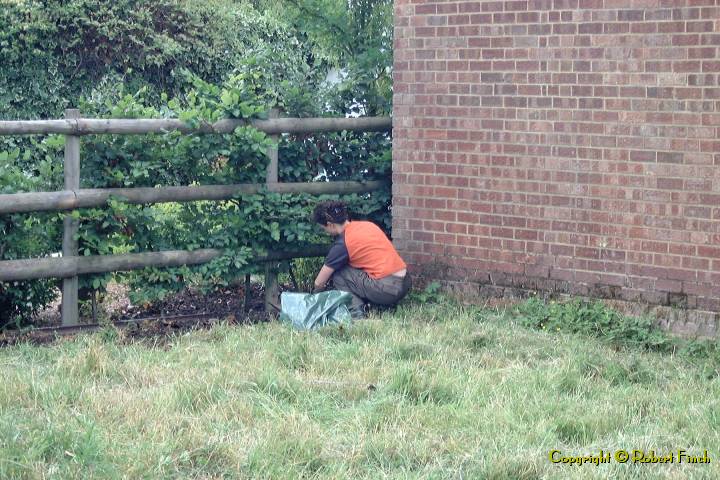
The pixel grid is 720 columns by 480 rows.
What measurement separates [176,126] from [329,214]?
141 centimetres

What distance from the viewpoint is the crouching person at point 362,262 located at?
29.3ft

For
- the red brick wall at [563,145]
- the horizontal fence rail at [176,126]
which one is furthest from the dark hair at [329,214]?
the horizontal fence rail at [176,126]

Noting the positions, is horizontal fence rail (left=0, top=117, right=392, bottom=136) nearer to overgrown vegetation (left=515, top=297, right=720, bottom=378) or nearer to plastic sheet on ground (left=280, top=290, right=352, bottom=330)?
plastic sheet on ground (left=280, top=290, right=352, bottom=330)

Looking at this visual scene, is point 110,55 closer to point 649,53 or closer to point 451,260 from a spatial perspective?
point 451,260

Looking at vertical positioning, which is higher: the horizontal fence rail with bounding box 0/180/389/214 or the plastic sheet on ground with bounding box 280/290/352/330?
the horizontal fence rail with bounding box 0/180/389/214

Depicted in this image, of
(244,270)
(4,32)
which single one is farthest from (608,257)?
(4,32)

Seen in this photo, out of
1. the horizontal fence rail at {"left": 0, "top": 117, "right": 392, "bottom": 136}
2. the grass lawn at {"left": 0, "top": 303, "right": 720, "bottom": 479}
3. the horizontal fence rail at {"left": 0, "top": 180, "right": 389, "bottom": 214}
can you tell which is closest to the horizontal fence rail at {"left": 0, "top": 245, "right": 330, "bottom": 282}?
the horizontal fence rail at {"left": 0, "top": 180, "right": 389, "bottom": 214}

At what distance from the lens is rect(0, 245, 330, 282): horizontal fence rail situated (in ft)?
26.3

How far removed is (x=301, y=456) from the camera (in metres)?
5.09

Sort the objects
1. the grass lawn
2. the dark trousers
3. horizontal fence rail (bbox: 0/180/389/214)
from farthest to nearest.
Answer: the dark trousers, horizontal fence rail (bbox: 0/180/389/214), the grass lawn

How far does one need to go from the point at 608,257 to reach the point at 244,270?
9.83ft

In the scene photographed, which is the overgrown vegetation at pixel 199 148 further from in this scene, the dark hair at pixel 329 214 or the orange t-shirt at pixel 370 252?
the orange t-shirt at pixel 370 252

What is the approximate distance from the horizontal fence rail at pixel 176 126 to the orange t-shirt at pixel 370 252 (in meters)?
1.14

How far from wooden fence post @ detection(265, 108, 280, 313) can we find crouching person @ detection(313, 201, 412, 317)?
0.67 meters
